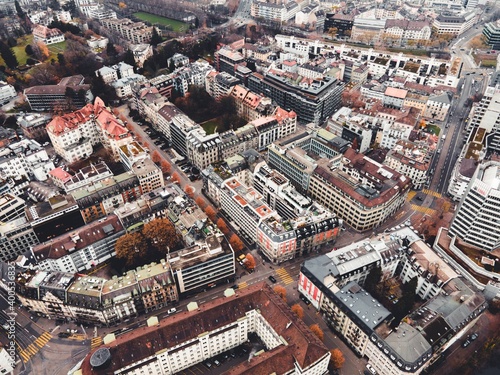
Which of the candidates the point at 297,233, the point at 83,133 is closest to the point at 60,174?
the point at 83,133

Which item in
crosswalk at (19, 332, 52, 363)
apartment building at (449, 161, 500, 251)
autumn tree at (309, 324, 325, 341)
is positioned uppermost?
apartment building at (449, 161, 500, 251)

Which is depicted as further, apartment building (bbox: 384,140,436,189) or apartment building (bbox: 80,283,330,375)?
apartment building (bbox: 384,140,436,189)

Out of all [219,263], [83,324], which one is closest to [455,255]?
[219,263]

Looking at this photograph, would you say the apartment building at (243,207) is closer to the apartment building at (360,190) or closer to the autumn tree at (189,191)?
the autumn tree at (189,191)

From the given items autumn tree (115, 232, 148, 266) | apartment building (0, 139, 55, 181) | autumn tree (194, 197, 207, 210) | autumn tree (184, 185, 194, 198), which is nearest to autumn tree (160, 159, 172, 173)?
autumn tree (184, 185, 194, 198)

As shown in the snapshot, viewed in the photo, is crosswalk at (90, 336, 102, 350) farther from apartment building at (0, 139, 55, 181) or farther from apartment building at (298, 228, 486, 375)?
apartment building at (0, 139, 55, 181)

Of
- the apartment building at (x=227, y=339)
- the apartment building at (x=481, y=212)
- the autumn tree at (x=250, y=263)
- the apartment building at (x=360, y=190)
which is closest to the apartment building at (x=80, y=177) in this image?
the autumn tree at (x=250, y=263)

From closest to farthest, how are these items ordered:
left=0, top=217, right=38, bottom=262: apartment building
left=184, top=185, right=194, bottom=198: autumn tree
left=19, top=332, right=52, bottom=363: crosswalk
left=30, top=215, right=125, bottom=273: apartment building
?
left=19, top=332, right=52, bottom=363: crosswalk → left=30, top=215, right=125, bottom=273: apartment building → left=0, top=217, right=38, bottom=262: apartment building → left=184, top=185, right=194, bottom=198: autumn tree
